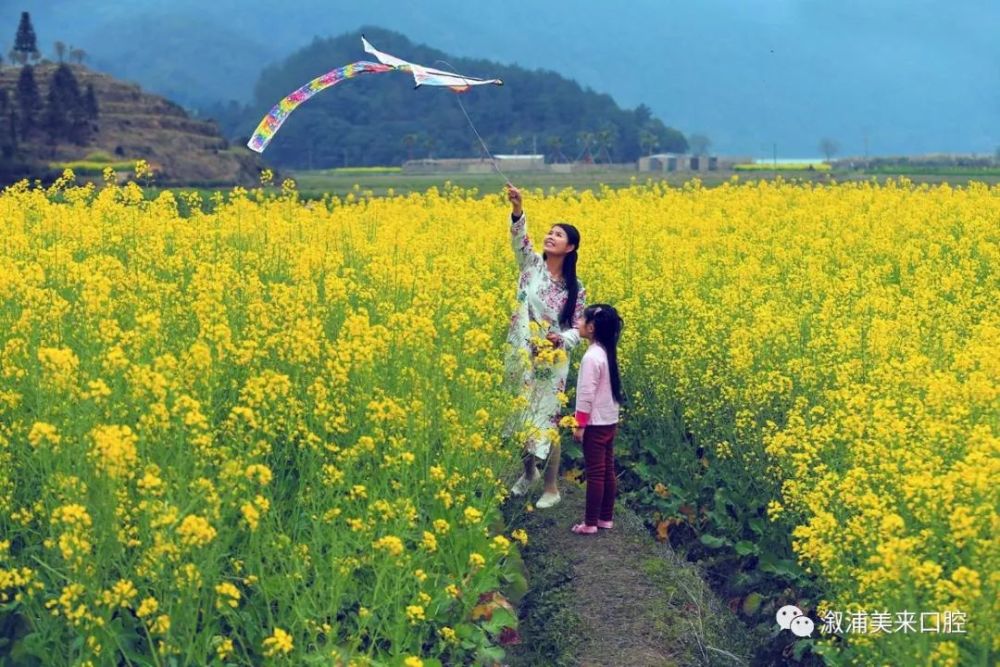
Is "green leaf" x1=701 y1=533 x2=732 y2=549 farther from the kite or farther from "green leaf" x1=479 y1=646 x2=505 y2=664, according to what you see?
the kite

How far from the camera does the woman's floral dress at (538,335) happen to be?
7410mm

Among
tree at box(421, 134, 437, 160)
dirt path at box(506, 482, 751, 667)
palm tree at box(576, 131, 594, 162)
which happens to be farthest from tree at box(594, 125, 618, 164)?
dirt path at box(506, 482, 751, 667)

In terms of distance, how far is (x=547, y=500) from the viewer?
779 centimetres

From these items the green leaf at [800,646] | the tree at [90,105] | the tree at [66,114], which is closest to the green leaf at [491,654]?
the green leaf at [800,646]

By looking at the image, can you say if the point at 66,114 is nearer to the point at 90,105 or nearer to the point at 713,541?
the point at 90,105

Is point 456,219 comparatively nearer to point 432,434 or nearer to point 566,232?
point 566,232

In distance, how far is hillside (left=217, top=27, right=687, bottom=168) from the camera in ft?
403

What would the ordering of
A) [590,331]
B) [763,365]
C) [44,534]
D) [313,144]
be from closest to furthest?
1. [44,534]
2. [590,331]
3. [763,365]
4. [313,144]

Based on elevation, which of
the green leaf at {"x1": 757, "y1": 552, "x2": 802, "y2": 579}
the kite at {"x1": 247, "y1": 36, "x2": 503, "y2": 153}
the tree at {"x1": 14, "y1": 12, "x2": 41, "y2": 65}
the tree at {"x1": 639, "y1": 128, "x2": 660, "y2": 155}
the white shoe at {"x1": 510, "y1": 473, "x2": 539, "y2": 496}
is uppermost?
the tree at {"x1": 14, "y1": 12, "x2": 41, "y2": 65}

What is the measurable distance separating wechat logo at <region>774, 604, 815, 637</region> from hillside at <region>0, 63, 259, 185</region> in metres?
47.2

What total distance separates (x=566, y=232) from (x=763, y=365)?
1567mm

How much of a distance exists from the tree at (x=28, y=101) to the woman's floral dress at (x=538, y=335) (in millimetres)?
54391

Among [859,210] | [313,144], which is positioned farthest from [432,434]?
[313,144]

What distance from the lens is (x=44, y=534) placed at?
5438 millimetres
